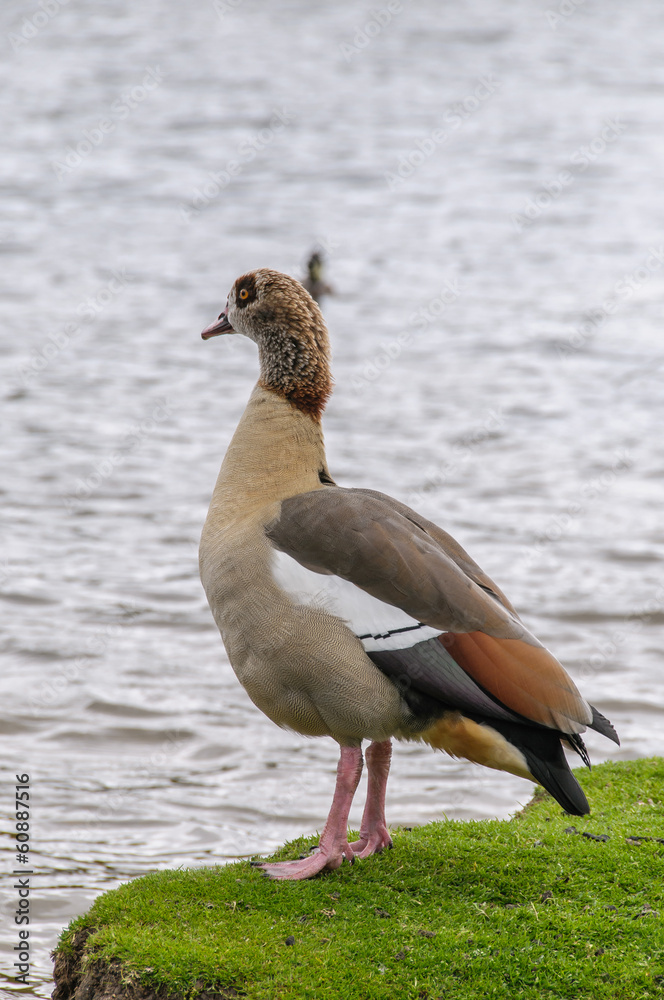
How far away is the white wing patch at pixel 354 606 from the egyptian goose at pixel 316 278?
12.2 metres

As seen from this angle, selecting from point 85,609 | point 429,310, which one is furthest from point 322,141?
point 85,609

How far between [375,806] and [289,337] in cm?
213

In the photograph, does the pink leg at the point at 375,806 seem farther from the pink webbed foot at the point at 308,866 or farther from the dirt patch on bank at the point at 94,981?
the dirt patch on bank at the point at 94,981

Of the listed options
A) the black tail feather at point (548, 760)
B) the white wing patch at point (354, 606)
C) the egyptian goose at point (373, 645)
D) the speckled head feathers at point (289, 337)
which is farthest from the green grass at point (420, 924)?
the speckled head feathers at point (289, 337)

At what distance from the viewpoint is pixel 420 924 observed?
4332mm

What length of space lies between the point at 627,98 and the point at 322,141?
9467mm

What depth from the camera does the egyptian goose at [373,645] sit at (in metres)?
4.36

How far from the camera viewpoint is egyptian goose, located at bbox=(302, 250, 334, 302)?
16.8 metres

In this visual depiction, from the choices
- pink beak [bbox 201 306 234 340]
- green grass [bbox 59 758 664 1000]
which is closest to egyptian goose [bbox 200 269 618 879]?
green grass [bbox 59 758 664 1000]

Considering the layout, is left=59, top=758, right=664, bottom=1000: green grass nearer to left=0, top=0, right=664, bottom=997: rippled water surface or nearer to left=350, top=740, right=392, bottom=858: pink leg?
left=350, top=740, right=392, bottom=858: pink leg

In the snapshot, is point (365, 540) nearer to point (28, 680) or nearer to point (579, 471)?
point (28, 680)

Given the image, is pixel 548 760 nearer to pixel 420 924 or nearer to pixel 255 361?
pixel 420 924

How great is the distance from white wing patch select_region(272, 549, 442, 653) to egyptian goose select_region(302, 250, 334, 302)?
40.2 ft

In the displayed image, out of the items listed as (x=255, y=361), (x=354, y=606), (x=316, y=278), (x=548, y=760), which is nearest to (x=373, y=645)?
(x=354, y=606)
